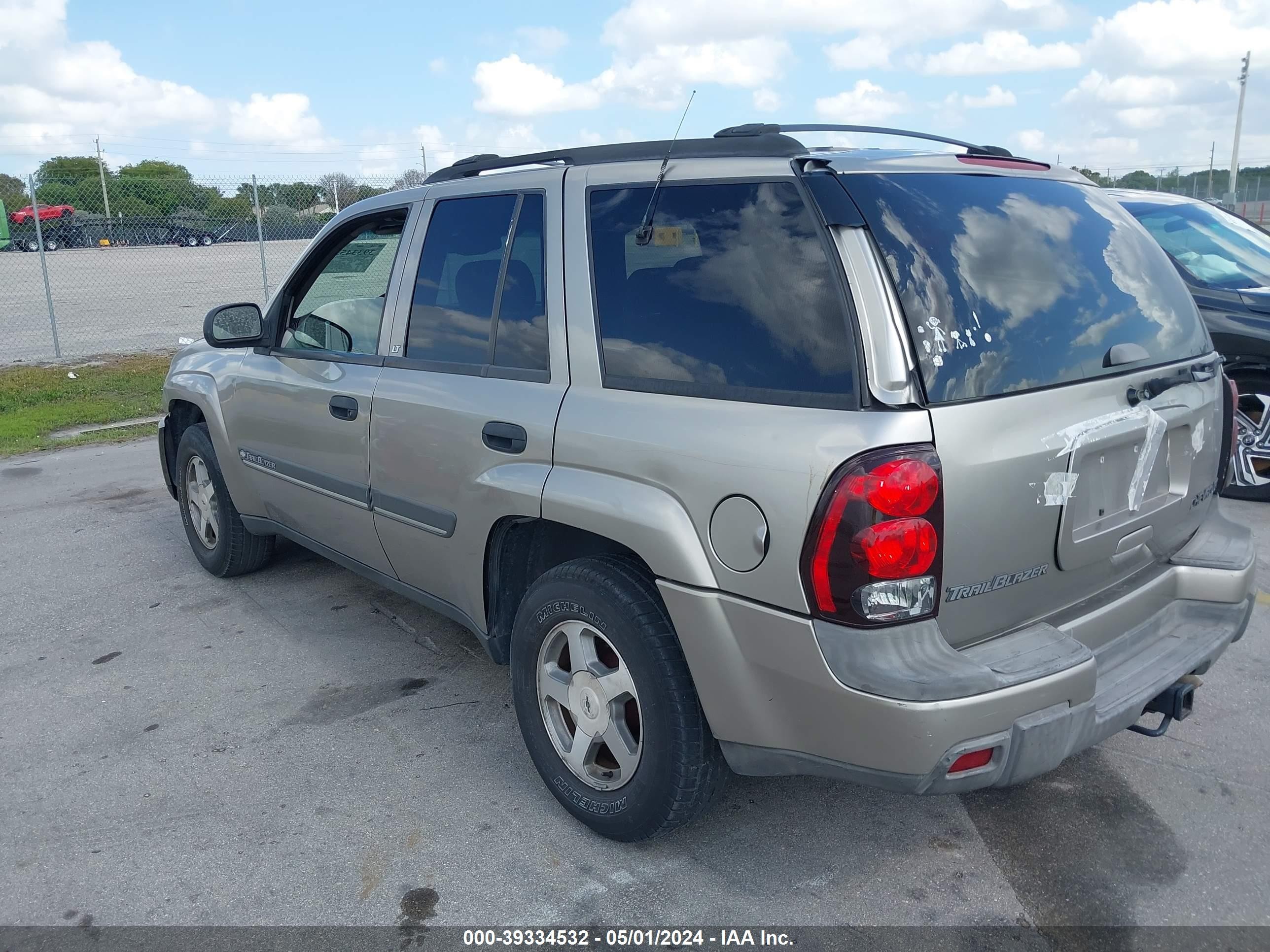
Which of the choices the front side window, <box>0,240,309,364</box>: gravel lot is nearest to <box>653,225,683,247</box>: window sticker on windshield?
the front side window

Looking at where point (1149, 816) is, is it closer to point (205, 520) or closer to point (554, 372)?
point (554, 372)

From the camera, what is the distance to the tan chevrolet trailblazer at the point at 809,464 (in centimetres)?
232

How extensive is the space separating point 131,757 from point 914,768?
2.71 meters

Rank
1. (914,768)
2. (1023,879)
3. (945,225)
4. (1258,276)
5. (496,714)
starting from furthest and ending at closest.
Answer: (1258,276)
(496,714)
(1023,879)
(945,225)
(914,768)

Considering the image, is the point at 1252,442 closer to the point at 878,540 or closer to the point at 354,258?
the point at 878,540

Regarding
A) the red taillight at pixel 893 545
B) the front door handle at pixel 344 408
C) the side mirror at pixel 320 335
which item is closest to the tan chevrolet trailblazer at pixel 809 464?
the red taillight at pixel 893 545

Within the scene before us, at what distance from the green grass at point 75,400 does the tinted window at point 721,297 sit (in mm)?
7211

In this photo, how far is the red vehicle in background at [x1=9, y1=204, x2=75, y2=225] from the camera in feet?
87.4

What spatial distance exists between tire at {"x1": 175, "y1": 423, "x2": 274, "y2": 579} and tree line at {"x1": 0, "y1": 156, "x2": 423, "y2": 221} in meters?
5.09

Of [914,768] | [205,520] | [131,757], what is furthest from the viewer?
[205,520]

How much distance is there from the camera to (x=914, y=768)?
230cm

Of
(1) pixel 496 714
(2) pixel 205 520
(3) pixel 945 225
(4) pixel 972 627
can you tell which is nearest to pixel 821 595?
(4) pixel 972 627

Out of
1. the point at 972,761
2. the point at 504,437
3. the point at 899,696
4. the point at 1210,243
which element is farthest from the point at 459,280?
the point at 1210,243

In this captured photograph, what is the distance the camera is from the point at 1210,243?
22.1 ft
